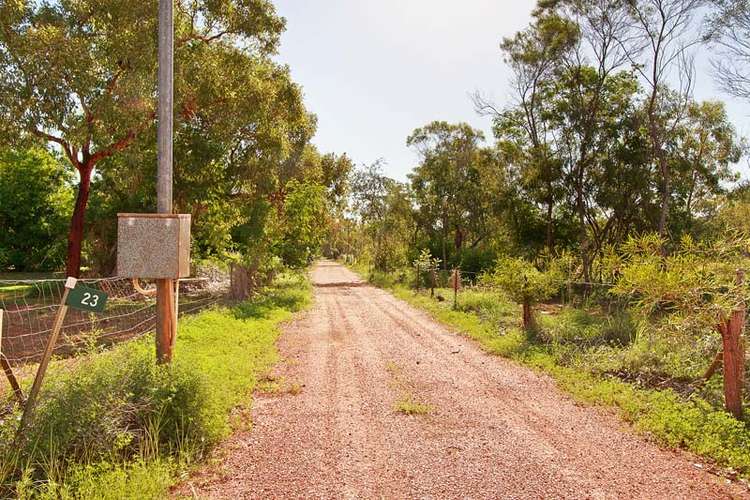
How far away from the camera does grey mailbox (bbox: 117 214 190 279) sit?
4.73 meters

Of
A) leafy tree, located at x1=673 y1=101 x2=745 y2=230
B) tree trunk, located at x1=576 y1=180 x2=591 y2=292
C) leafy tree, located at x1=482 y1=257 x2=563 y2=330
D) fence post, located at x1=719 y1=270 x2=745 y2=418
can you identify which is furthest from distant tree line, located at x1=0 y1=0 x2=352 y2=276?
leafy tree, located at x1=673 y1=101 x2=745 y2=230

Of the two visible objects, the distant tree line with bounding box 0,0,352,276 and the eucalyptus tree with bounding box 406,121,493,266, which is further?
the eucalyptus tree with bounding box 406,121,493,266

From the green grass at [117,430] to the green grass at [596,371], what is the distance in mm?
4349

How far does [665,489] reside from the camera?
3852 millimetres

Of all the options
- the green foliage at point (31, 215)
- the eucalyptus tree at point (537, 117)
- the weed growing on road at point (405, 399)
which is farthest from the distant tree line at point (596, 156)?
the green foliage at point (31, 215)

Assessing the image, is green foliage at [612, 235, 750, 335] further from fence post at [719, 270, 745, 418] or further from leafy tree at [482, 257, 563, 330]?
leafy tree at [482, 257, 563, 330]

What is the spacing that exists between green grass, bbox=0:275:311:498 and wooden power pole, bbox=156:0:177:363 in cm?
23

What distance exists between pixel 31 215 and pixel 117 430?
3116cm

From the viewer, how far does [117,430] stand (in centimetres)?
402

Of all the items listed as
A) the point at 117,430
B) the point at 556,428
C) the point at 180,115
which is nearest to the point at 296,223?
the point at 180,115

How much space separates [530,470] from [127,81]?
444 inches

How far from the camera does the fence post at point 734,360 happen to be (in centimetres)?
514

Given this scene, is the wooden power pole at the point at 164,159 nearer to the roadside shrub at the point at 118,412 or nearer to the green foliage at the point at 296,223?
the roadside shrub at the point at 118,412

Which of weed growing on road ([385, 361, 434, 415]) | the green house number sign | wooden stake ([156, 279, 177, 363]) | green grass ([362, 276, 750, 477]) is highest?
the green house number sign
